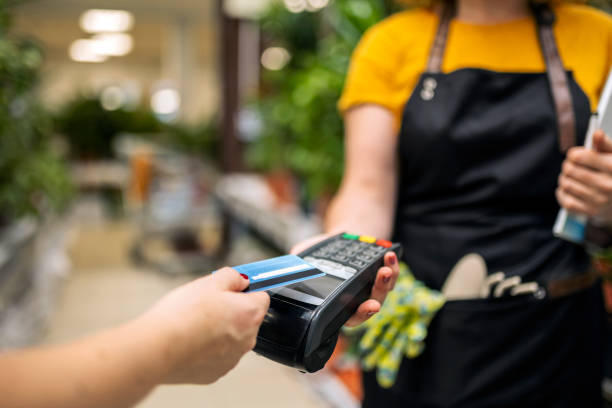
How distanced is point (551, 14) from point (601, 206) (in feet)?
1.19

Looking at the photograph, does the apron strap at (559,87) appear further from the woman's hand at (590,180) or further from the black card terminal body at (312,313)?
the black card terminal body at (312,313)

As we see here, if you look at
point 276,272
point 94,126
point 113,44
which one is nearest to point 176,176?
point 94,126

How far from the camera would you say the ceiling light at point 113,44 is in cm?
1212

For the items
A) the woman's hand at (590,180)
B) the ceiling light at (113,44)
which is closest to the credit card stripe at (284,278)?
the woman's hand at (590,180)

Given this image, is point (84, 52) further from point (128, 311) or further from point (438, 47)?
point (438, 47)

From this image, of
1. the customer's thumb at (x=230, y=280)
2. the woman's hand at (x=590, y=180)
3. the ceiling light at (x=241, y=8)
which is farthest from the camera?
the ceiling light at (x=241, y=8)

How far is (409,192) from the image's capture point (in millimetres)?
964

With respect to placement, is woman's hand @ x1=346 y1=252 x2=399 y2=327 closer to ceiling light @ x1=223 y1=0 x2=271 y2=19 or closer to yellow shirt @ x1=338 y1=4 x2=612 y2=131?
yellow shirt @ x1=338 y1=4 x2=612 y2=131

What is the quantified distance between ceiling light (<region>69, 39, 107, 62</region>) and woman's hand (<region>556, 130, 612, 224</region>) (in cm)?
1383

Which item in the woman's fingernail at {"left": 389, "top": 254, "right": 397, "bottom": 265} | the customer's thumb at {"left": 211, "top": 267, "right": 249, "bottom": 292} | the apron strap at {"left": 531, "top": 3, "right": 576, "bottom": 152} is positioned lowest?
the woman's fingernail at {"left": 389, "top": 254, "right": 397, "bottom": 265}

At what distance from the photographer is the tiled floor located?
242 centimetres

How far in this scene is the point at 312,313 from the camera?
0.51 m

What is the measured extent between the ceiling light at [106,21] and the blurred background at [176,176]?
0.09 m

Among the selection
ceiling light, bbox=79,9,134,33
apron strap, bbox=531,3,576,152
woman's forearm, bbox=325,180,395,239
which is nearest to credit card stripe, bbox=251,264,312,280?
woman's forearm, bbox=325,180,395,239
